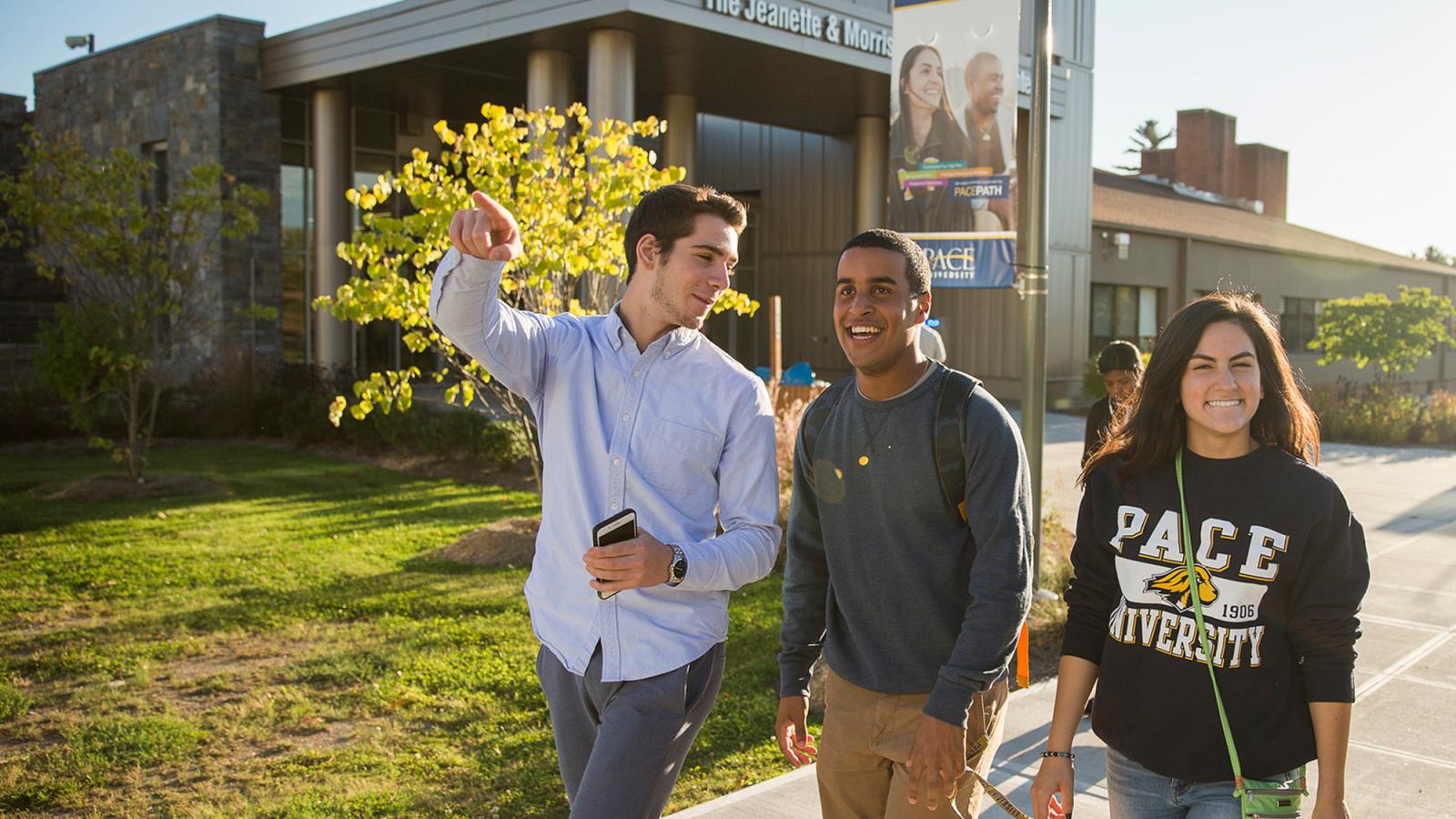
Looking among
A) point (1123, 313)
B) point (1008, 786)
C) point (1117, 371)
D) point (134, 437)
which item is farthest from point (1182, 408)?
point (1123, 313)

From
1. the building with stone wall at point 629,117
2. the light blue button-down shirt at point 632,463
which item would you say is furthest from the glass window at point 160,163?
the light blue button-down shirt at point 632,463

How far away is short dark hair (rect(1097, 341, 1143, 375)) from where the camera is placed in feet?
17.8

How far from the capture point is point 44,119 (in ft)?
83.3

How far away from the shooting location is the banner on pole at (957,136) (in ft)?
22.1

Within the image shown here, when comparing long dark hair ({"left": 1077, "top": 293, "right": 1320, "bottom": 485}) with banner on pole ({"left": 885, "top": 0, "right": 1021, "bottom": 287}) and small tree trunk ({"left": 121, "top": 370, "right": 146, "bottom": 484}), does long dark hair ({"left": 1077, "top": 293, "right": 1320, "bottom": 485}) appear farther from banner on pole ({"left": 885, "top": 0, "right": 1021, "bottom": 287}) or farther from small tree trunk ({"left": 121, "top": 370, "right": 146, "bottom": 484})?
small tree trunk ({"left": 121, "top": 370, "right": 146, "bottom": 484})

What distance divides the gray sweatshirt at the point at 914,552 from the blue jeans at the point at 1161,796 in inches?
14.4

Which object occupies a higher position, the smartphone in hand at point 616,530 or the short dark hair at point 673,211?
the short dark hair at point 673,211

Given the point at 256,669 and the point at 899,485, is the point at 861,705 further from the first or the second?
the point at 256,669

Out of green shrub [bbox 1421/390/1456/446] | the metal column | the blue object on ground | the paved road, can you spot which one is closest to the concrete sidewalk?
the paved road

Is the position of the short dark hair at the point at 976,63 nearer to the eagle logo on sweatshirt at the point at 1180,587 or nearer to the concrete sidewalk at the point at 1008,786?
the concrete sidewalk at the point at 1008,786

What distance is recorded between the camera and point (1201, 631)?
2.50m

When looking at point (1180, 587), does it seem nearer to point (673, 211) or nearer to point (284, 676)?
point (673, 211)

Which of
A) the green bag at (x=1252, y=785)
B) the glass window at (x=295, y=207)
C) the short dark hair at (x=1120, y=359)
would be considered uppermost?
the glass window at (x=295, y=207)

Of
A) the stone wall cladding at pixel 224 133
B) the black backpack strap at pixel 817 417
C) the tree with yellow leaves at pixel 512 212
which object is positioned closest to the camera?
the black backpack strap at pixel 817 417
